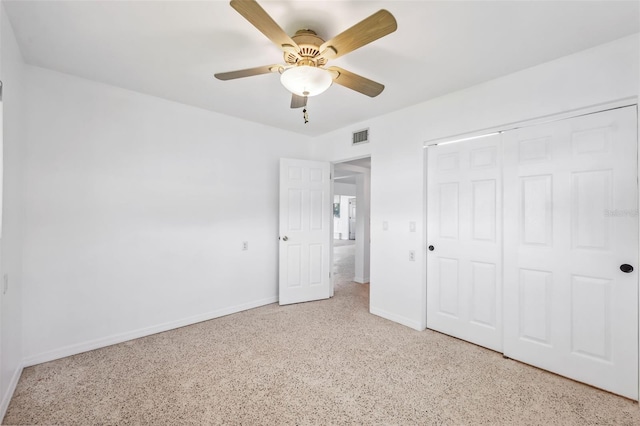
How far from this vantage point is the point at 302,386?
2.09 m

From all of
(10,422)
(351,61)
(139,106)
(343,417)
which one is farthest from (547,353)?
(139,106)

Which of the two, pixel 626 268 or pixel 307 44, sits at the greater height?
pixel 307 44

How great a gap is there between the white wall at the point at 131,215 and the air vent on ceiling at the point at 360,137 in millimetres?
1244

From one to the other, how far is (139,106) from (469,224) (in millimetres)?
3607

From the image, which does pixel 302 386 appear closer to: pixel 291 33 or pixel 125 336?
pixel 125 336

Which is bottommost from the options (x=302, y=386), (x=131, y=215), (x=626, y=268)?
(x=302, y=386)

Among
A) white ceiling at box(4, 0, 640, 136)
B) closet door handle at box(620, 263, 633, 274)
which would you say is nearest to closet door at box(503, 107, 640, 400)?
closet door handle at box(620, 263, 633, 274)

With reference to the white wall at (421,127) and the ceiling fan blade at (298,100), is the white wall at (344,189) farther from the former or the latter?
the ceiling fan blade at (298,100)

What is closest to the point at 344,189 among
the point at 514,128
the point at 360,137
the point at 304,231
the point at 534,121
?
the point at 304,231

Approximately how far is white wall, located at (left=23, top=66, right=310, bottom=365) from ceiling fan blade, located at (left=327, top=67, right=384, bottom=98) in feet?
6.77

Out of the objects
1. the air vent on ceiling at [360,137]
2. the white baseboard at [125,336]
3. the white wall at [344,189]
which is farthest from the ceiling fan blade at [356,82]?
the white wall at [344,189]

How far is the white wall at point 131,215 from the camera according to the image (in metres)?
2.43

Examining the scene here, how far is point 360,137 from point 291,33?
2.03 metres

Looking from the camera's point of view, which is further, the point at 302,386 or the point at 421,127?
the point at 421,127
